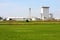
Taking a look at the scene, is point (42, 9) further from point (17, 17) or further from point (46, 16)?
point (17, 17)

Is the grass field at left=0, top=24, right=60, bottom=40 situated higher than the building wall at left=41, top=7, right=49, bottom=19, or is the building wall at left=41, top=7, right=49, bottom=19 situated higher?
the building wall at left=41, top=7, right=49, bottom=19

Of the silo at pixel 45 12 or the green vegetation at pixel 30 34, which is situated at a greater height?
the silo at pixel 45 12

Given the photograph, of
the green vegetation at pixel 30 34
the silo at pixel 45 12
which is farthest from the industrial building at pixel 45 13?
the green vegetation at pixel 30 34

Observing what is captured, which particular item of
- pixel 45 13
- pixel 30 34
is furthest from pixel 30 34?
pixel 45 13

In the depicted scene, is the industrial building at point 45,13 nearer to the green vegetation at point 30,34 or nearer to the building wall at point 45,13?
the building wall at point 45,13

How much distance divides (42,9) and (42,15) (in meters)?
13.6

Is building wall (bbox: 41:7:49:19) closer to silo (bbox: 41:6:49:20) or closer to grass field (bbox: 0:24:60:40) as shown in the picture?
silo (bbox: 41:6:49:20)

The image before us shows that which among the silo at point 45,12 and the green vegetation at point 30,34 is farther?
the silo at point 45,12

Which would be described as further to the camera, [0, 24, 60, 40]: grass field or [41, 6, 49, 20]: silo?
[41, 6, 49, 20]: silo

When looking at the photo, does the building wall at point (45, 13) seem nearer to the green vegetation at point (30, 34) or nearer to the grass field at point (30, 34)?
the green vegetation at point (30, 34)

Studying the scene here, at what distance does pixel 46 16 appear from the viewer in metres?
141

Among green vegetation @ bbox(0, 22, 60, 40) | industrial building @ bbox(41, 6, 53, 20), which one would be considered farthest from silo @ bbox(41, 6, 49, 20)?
green vegetation @ bbox(0, 22, 60, 40)

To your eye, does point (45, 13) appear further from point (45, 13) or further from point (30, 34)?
point (30, 34)

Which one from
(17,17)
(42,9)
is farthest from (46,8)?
(17,17)
